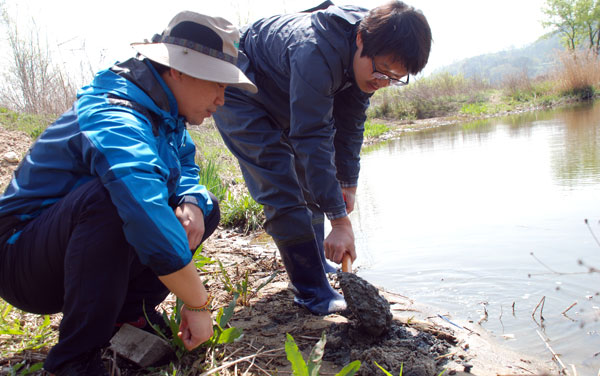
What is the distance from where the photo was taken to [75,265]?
51.7 inches

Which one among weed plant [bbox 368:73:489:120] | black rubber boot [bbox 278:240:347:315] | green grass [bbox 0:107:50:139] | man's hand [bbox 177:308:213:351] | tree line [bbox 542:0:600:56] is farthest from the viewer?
tree line [bbox 542:0:600:56]

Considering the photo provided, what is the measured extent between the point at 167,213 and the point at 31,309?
674mm

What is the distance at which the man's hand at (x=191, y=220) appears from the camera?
5.50ft

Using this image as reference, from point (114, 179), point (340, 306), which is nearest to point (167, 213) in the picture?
point (114, 179)

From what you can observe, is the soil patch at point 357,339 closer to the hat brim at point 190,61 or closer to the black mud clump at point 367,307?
the black mud clump at point 367,307

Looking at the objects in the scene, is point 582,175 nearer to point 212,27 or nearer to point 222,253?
point 222,253

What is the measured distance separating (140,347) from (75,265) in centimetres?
49

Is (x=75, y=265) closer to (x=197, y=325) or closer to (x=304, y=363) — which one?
(x=197, y=325)

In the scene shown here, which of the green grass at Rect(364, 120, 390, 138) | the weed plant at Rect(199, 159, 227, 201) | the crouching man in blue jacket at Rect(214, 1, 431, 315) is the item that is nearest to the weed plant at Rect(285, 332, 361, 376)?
the crouching man in blue jacket at Rect(214, 1, 431, 315)

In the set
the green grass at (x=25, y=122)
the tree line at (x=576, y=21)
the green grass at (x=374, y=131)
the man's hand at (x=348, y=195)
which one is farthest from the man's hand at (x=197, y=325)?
the tree line at (x=576, y=21)

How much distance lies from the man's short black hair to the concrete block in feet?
4.86

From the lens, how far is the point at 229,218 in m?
4.04

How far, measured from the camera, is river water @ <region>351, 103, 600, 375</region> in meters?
2.11

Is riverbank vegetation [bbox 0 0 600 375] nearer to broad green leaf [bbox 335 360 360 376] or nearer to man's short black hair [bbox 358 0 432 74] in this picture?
broad green leaf [bbox 335 360 360 376]
